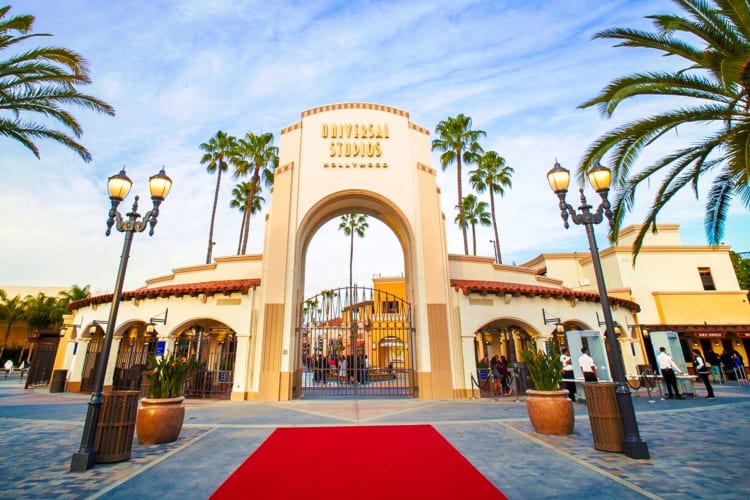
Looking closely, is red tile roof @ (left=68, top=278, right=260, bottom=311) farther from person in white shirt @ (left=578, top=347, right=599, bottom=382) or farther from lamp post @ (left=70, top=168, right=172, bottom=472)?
person in white shirt @ (left=578, top=347, right=599, bottom=382)

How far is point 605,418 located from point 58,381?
23.6 metres

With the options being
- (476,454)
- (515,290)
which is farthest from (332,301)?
(476,454)

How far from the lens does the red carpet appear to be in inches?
170

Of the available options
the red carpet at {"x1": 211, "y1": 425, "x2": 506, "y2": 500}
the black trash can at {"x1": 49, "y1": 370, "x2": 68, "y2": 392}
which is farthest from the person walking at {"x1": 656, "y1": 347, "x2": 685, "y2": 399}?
the black trash can at {"x1": 49, "y1": 370, "x2": 68, "y2": 392}

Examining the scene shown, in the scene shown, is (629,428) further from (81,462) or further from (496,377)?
(496,377)

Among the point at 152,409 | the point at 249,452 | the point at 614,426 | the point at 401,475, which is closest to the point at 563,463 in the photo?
the point at 614,426

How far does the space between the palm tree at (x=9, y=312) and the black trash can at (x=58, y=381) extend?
34482mm

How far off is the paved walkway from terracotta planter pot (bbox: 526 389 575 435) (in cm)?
22

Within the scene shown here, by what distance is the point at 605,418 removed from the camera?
607 centimetres

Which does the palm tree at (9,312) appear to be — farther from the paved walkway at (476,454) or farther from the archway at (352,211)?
the archway at (352,211)

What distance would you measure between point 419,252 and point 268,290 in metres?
6.63

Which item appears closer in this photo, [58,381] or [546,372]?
[546,372]

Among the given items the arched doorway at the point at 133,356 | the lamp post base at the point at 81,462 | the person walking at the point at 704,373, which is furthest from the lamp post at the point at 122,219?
the person walking at the point at 704,373

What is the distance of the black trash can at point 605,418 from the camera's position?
595 centimetres
